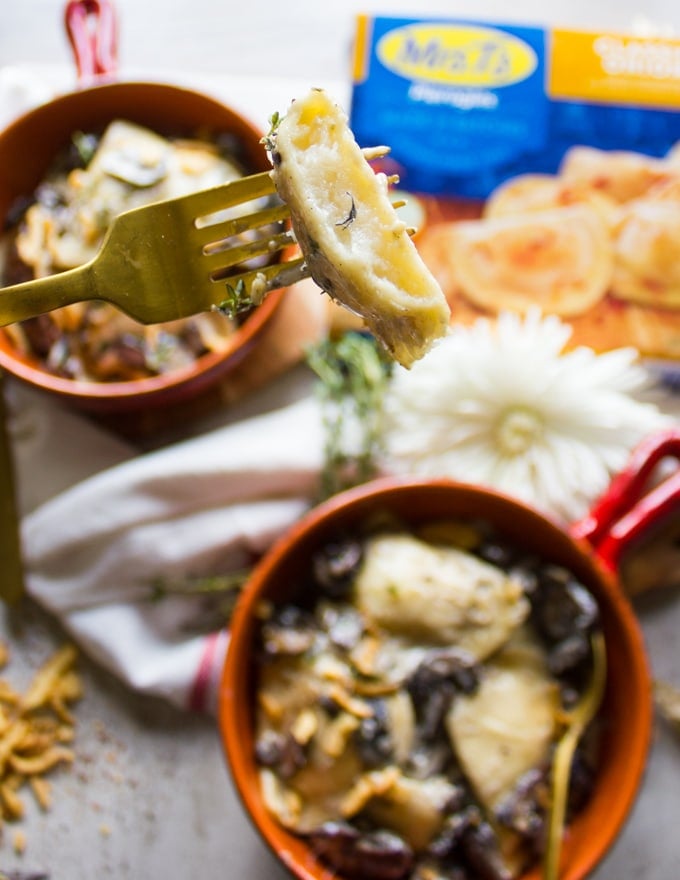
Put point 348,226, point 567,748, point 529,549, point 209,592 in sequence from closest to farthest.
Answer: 1. point 348,226
2. point 567,748
3. point 529,549
4. point 209,592

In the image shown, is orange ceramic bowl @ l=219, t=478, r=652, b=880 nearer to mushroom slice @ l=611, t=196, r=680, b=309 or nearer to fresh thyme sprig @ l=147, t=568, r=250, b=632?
fresh thyme sprig @ l=147, t=568, r=250, b=632

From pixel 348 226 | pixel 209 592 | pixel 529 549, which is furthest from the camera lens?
pixel 209 592

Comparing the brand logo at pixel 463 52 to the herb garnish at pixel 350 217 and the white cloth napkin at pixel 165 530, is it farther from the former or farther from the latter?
the herb garnish at pixel 350 217

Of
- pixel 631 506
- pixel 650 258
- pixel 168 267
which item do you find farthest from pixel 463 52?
pixel 168 267

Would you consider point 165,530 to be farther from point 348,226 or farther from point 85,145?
point 348,226

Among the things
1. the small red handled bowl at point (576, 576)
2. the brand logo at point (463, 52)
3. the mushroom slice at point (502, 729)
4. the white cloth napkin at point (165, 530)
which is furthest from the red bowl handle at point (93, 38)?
the mushroom slice at point (502, 729)

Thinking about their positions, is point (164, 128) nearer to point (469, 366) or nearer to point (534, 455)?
point (469, 366)

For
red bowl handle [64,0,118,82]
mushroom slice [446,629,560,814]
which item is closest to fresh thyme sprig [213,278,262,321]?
mushroom slice [446,629,560,814]

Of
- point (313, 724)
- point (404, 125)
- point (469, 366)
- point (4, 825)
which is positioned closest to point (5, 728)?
point (4, 825)
